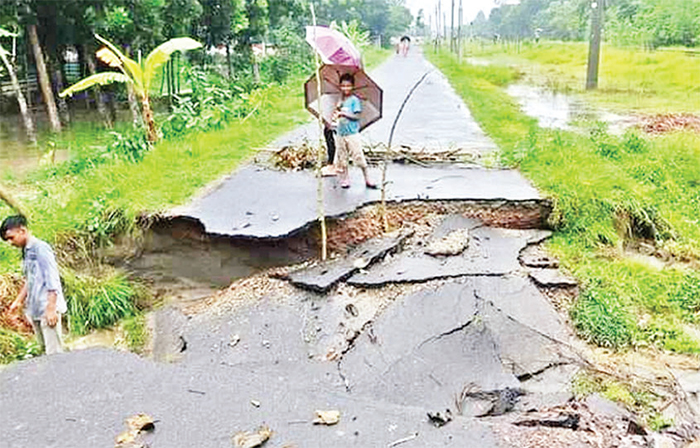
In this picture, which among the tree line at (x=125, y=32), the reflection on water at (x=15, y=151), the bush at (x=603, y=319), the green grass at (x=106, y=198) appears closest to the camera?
the bush at (x=603, y=319)

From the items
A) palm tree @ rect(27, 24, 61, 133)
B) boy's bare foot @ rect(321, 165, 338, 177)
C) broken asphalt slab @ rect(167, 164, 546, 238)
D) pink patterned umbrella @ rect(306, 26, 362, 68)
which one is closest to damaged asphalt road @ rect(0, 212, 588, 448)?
broken asphalt slab @ rect(167, 164, 546, 238)

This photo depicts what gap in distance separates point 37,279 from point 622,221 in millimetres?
5608

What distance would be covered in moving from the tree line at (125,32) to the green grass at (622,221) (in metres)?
5.64

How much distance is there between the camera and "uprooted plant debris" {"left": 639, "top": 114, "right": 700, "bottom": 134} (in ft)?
43.1

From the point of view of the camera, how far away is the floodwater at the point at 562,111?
47.9 ft

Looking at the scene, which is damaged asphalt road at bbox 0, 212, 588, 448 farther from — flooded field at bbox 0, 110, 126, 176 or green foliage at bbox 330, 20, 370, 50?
flooded field at bbox 0, 110, 126, 176

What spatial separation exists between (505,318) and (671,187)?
458 centimetres

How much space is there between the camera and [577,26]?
60.7 meters

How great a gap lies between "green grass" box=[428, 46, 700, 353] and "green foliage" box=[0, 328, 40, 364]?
4105mm

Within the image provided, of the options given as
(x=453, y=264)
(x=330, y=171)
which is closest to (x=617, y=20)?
(x=330, y=171)

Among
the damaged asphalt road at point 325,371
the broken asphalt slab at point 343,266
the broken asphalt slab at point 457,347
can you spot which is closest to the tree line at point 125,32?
the broken asphalt slab at point 343,266

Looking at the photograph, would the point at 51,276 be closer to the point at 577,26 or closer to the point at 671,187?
the point at 671,187

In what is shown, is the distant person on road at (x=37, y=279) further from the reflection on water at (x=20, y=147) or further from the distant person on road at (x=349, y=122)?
the reflection on water at (x=20, y=147)

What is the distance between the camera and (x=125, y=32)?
14938 millimetres
